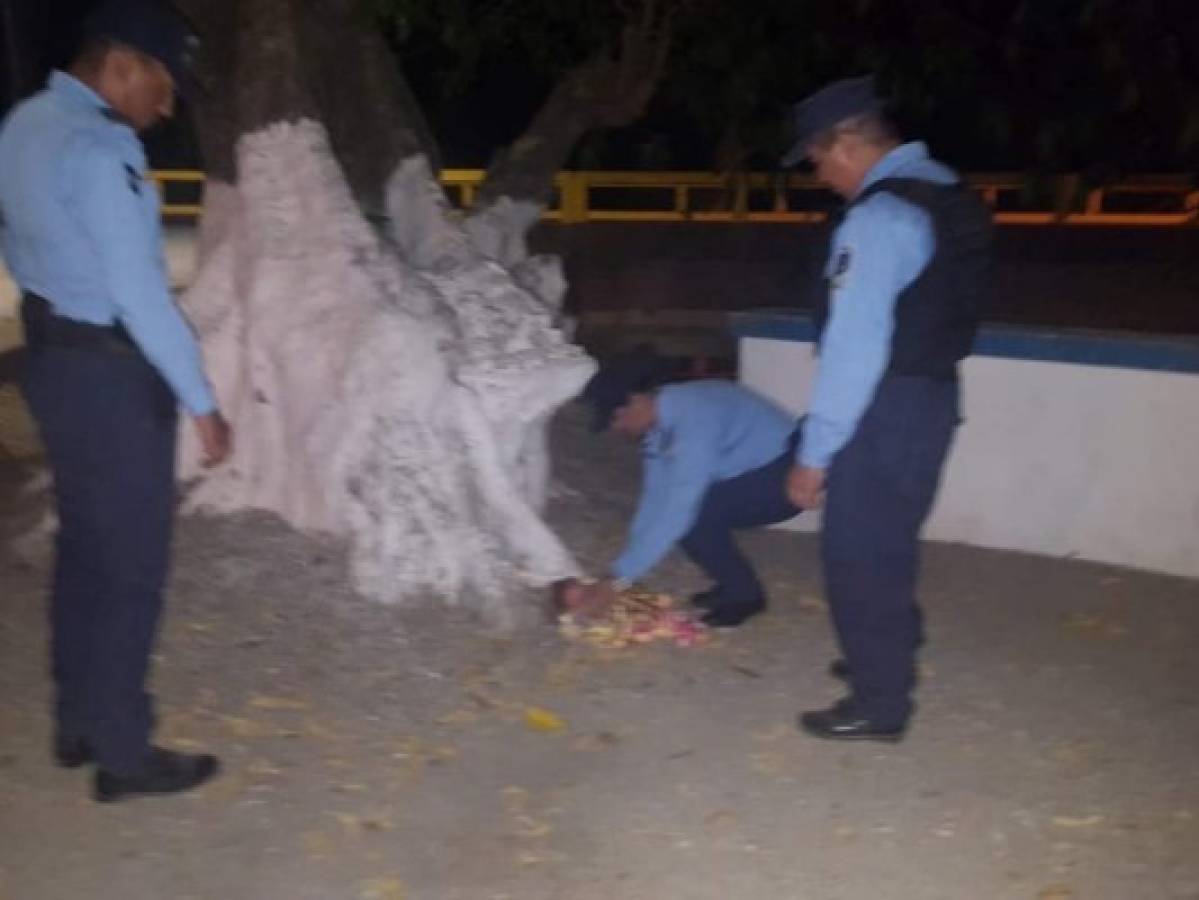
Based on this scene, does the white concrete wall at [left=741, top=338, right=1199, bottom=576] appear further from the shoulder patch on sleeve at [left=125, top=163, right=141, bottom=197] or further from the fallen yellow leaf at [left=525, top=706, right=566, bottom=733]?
the shoulder patch on sleeve at [left=125, top=163, right=141, bottom=197]

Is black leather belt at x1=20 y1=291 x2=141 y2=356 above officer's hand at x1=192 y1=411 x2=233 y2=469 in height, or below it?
above

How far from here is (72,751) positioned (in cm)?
452

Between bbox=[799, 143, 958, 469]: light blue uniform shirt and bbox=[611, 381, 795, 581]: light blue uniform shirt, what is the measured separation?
922mm

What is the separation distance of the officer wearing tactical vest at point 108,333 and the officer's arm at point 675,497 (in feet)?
5.21

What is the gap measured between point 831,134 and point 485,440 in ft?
6.55

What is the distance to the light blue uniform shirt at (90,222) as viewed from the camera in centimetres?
387

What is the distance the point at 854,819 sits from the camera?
169 inches

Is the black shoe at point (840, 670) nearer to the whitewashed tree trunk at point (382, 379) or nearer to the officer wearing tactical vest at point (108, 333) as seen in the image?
the whitewashed tree trunk at point (382, 379)

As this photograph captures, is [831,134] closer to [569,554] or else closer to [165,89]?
[165,89]

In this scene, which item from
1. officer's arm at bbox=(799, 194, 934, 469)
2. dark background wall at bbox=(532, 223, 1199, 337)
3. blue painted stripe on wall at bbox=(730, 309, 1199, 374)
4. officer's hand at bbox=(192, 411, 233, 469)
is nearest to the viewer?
officer's hand at bbox=(192, 411, 233, 469)

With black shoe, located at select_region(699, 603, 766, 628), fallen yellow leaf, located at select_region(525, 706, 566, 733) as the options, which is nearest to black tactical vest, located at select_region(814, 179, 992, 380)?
fallen yellow leaf, located at select_region(525, 706, 566, 733)

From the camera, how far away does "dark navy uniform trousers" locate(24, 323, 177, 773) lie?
403 cm

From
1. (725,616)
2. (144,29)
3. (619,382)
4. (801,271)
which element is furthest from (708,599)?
(801,271)

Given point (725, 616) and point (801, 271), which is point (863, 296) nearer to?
point (725, 616)
